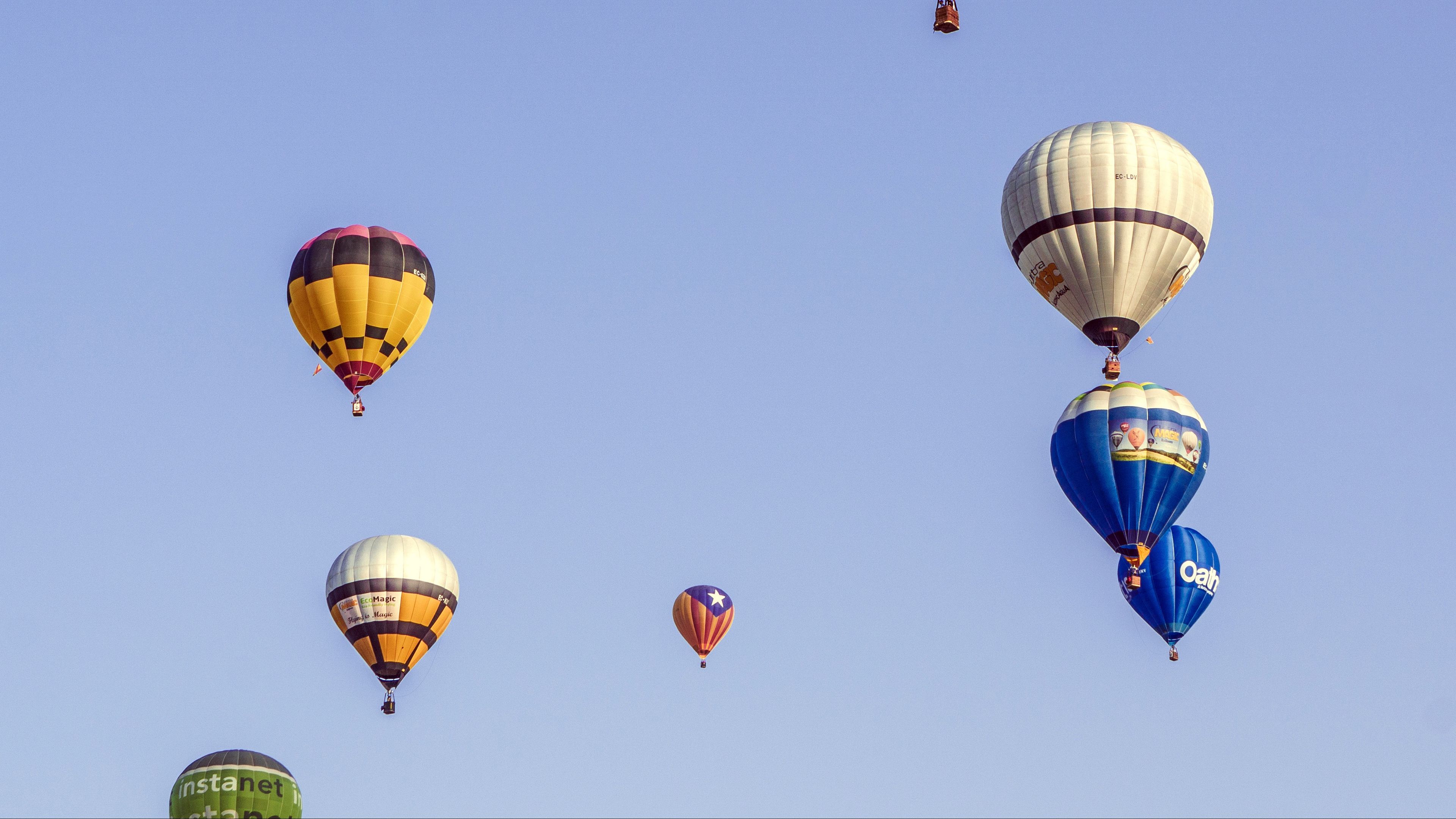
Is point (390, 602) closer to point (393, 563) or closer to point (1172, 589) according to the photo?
point (393, 563)

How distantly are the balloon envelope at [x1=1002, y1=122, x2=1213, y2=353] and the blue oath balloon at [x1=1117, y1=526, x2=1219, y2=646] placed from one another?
933 cm

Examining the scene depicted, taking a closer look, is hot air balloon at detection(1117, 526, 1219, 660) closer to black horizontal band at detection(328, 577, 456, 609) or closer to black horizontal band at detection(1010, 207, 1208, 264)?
black horizontal band at detection(1010, 207, 1208, 264)

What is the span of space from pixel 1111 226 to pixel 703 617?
2203cm

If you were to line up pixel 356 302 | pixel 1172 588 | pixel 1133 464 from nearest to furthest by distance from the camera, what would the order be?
1. pixel 1133 464
2. pixel 356 302
3. pixel 1172 588

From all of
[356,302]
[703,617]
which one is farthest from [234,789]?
[703,617]

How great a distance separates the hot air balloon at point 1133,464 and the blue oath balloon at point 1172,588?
696 cm

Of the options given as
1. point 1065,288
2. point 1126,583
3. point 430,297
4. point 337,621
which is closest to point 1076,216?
point 1065,288

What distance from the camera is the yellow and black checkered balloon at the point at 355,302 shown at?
5388 centimetres

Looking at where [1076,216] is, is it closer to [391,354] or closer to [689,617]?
[391,354]

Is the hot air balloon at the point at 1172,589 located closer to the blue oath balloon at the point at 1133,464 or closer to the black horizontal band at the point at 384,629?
the blue oath balloon at the point at 1133,464

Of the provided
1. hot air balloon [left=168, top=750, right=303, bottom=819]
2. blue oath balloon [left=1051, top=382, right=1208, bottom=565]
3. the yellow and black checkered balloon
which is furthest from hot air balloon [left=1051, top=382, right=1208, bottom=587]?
hot air balloon [left=168, top=750, right=303, bottom=819]

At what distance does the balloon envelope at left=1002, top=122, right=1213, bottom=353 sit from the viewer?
49594 millimetres

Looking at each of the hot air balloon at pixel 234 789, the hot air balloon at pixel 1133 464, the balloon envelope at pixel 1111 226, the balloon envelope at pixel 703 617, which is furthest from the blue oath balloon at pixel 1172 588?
the hot air balloon at pixel 234 789

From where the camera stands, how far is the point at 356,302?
177ft
